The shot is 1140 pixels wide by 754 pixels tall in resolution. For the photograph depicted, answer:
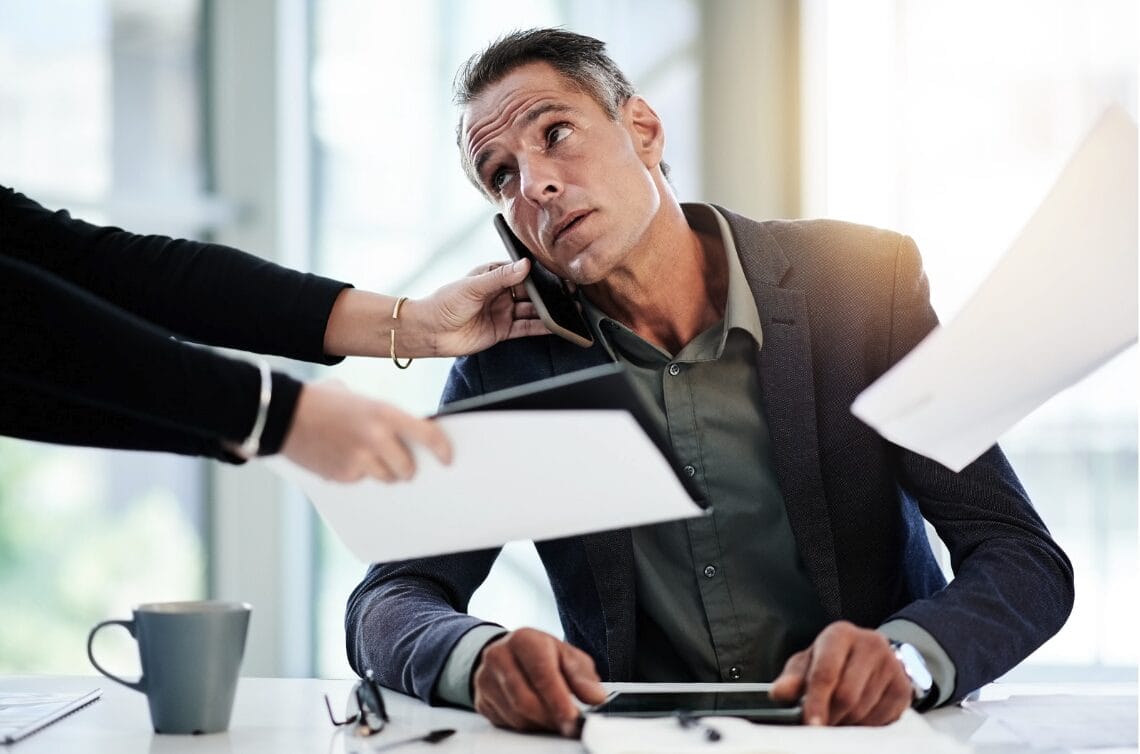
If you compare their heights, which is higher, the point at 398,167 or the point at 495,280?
the point at 398,167

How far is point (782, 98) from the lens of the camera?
11.1 ft

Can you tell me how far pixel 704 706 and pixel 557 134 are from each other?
907 millimetres

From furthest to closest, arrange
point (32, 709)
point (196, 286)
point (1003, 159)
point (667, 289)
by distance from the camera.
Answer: point (1003, 159), point (667, 289), point (196, 286), point (32, 709)

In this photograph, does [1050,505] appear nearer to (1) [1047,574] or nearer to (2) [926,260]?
(2) [926,260]

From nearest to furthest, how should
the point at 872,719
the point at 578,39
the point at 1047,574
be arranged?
the point at 872,719 → the point at 1047,574 → the point at 578,39

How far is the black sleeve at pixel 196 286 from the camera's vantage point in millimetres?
1447

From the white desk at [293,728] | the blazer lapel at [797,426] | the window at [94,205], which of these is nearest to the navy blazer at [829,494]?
the blazer lapel at [797,426]

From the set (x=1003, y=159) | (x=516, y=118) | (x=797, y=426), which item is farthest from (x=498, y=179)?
(x=1003, y=159)

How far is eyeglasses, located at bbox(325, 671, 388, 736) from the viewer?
1.04 meters

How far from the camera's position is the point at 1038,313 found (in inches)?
38.3

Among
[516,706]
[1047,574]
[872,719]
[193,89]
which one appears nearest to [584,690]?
[516,706]

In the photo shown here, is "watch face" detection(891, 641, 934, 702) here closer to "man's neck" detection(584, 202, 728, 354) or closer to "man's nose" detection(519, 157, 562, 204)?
"man's neck" detection(584, 202, 728, 354)

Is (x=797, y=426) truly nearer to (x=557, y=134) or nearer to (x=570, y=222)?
(x=570, y=222)

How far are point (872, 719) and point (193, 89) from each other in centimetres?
300
